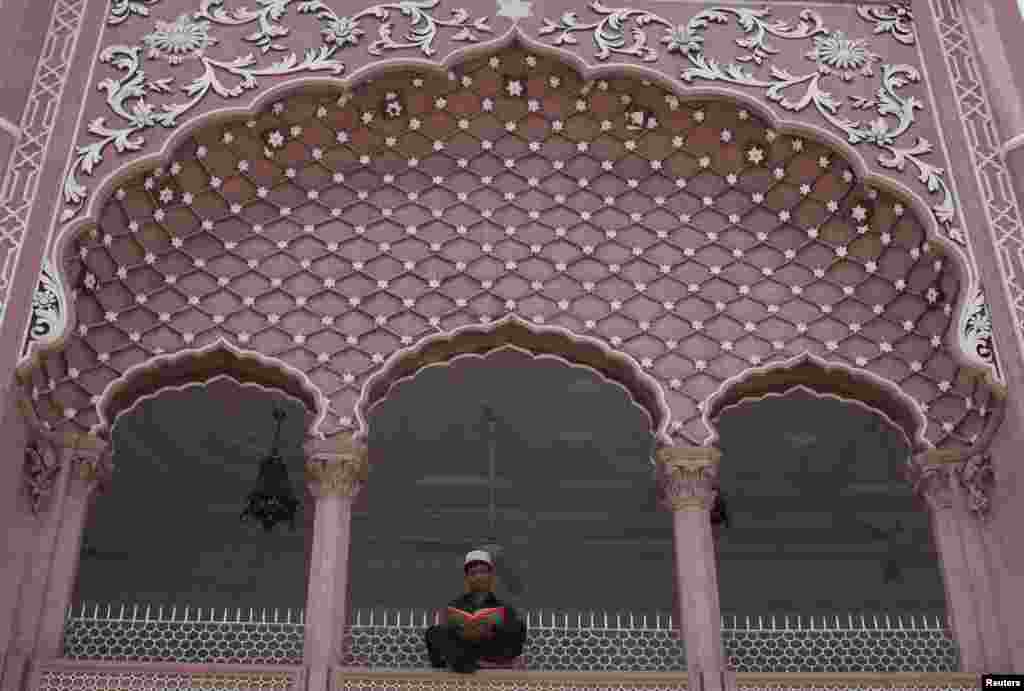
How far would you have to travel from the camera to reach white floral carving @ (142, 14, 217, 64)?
23.7 ft

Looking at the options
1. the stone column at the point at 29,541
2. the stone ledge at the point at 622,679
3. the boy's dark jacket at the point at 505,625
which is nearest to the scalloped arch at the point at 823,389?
the stone ledge at the point at 622,679

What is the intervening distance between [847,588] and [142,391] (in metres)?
5.27

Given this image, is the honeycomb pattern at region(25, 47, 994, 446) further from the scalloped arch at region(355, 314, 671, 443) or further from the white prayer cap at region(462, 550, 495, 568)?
the white prayer cap at region(462, 550, 495, 568)

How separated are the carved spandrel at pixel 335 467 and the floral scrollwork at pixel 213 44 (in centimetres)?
176

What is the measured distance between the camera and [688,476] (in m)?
6.30

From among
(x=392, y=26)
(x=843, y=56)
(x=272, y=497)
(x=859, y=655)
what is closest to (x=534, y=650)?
(x=859, y=655)

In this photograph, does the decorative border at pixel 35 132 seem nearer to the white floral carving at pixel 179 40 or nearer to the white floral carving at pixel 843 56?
the white floral carving at pixel 179 40

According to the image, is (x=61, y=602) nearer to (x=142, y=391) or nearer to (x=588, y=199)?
(x=142, y=391)

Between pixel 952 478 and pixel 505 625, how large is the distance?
213cm

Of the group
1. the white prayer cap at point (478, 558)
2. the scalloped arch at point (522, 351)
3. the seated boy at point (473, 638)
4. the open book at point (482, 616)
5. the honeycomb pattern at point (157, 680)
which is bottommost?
the honeycomb pattern at point (157, 680)

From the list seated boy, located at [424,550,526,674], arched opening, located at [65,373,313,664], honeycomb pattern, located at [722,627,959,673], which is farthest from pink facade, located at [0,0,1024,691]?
arched opening, located at [65,373,313,664]

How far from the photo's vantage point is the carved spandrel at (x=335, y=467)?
6250 millimetres

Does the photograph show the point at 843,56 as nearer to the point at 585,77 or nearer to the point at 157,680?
the point at 585,77

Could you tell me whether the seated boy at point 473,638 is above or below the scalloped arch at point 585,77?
below
